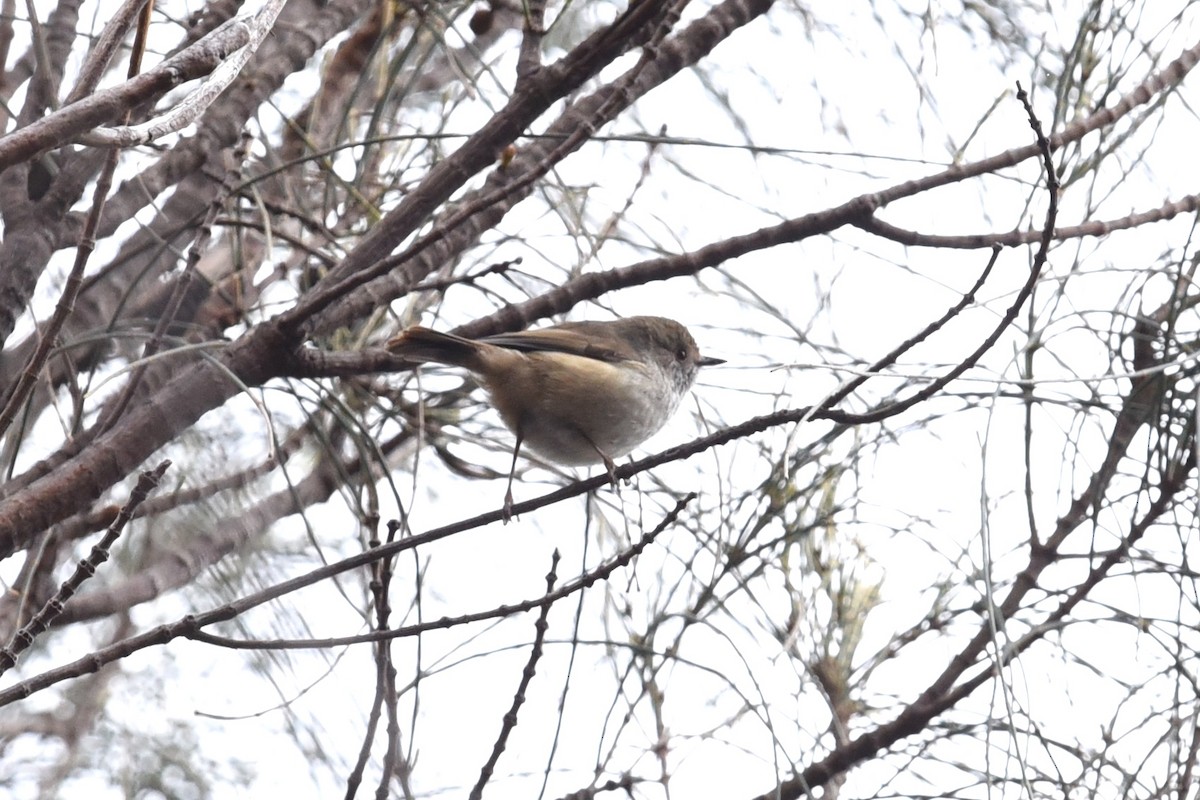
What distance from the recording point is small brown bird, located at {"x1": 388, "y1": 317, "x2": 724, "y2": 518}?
273 cm

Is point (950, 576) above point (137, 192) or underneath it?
underneath

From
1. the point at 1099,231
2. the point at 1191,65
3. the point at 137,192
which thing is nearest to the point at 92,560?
the point at 137,192

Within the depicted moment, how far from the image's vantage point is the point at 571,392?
2.74 meters

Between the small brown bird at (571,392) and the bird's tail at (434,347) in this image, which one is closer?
the bird's tail at (434,347)

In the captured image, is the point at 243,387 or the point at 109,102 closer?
the point at 109,102

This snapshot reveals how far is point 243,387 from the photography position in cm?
189

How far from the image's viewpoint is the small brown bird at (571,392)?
107 inches

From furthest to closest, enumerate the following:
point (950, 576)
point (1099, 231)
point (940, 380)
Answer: point (950, 576)
point (1099, 231)
point (940, 380)

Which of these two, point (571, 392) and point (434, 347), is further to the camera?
point (571, 392)

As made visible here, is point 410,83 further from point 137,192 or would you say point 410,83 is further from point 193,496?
point 193,496

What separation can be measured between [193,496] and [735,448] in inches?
44.3

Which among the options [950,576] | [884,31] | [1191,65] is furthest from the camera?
[884,31]

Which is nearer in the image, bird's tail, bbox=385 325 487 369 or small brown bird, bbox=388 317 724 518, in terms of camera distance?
bird's tail, bbox=385 325 487 369

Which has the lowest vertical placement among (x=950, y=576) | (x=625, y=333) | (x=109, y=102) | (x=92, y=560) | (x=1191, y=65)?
(x=92, y=560)
